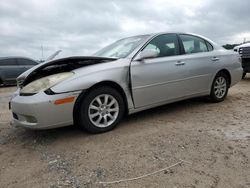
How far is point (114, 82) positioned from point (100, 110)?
428 mm

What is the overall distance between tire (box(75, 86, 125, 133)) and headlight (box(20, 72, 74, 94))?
14.1 inches

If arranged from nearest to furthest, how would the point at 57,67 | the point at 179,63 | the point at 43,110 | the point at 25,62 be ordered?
the point at 43,110, the point at 57,67, the point at 179,63, the point at 25,62

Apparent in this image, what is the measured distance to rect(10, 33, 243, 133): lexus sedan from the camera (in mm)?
2906

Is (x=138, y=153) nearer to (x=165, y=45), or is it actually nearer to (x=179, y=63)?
(x=179, y=63)

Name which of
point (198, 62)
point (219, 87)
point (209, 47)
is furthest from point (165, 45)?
point (219, 87)

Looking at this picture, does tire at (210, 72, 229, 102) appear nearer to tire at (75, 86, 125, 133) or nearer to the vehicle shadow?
the vehicle shadow

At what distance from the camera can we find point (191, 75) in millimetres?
4188

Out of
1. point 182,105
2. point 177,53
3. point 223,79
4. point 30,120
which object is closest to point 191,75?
point 177,53

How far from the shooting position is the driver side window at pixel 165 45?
3.87 metres

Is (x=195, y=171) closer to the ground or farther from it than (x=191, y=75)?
closer to the ground

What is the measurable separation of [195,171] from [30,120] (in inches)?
78.4

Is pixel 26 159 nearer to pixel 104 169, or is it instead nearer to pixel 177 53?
pixel 104 169

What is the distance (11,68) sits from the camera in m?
10.3


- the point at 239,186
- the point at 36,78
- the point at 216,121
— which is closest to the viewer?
the point at 239,186
